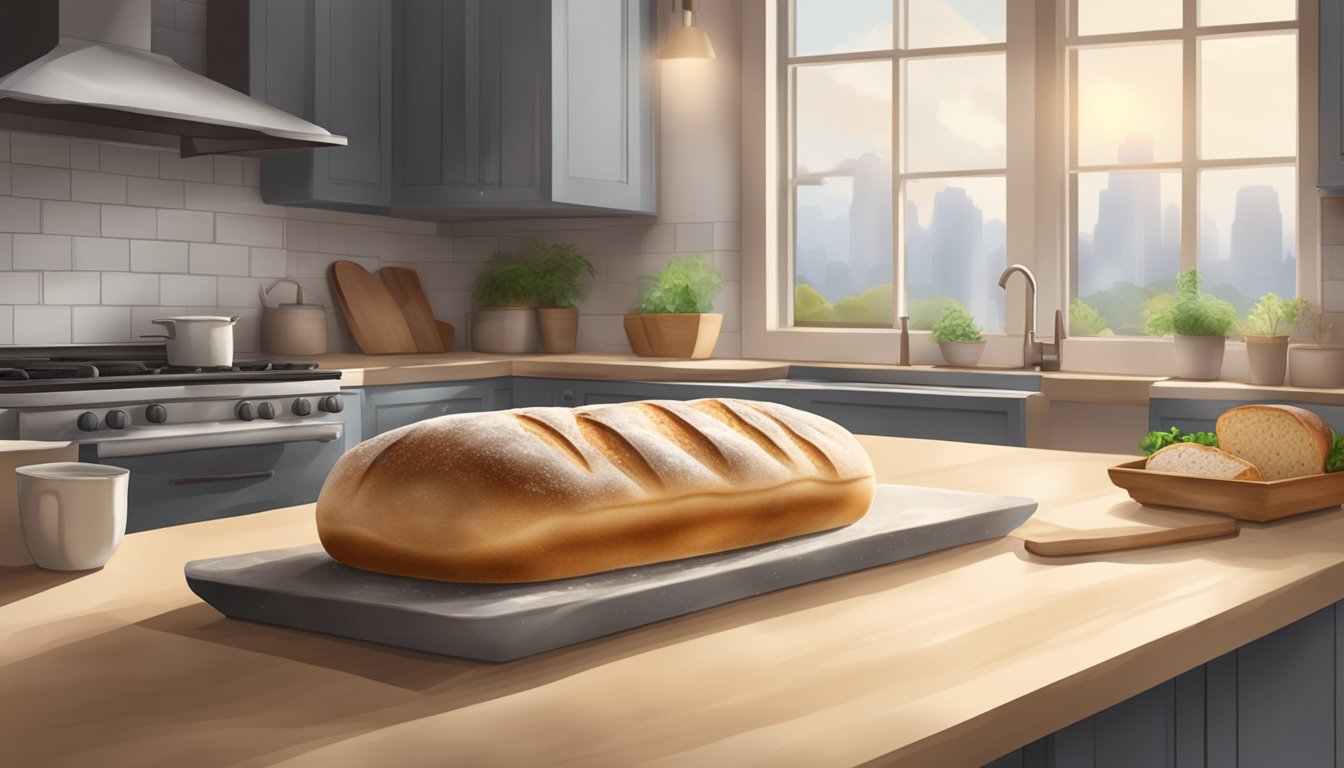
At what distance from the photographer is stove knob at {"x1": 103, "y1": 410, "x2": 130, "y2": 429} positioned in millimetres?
3027

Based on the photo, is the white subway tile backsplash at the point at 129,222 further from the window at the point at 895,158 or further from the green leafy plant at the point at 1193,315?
the green leafy plant at the point at 1193,315

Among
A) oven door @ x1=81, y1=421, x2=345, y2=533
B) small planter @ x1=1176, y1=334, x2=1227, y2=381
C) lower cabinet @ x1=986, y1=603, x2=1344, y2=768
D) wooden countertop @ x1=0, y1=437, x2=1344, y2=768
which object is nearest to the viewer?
wooden countertop @ x1=0, y1=437, x2=1344, y2=768

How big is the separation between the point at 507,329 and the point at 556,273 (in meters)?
0.30

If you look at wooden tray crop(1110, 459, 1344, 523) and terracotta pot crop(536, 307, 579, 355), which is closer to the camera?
wooden tray crop(1110, 459, 1344, 523)

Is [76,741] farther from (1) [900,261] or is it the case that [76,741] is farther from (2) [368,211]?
(2) [368,211]

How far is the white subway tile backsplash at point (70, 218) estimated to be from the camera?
3.84 metres

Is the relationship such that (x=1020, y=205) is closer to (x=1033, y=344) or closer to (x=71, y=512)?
(x=1033, y=344)

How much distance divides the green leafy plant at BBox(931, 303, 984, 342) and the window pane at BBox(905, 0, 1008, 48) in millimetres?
976

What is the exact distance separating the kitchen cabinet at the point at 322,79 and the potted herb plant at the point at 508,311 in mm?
570

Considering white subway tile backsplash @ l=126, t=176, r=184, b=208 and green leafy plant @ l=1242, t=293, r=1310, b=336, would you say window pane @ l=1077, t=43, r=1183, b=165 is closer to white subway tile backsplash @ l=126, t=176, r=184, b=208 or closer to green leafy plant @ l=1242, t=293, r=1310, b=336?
green leafy plant @ l=1242, t=293, r=1310, b=336

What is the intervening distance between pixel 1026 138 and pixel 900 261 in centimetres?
62

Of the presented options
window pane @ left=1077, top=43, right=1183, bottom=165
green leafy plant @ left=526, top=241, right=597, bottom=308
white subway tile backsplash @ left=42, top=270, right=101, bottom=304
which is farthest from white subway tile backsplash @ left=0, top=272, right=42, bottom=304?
window pane @ left=1077, top=43, right=1183, bottom=165

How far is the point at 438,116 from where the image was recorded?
15.1 ft

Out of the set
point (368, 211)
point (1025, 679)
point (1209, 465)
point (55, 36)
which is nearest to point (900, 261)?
point (368, 211)
